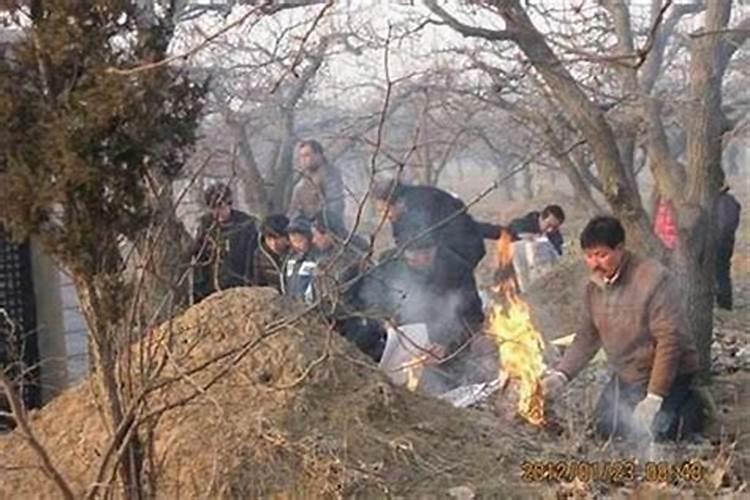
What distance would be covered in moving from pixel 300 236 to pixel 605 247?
2.54 meters

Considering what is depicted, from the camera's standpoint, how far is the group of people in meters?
5.84

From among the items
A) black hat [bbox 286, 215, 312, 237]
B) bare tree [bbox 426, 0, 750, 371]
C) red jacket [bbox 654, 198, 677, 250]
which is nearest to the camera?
bare tree [bbox 426, 0, 750, 371]

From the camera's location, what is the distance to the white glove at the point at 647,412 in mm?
6207

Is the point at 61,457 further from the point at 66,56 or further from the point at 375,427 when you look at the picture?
the point at 66,56

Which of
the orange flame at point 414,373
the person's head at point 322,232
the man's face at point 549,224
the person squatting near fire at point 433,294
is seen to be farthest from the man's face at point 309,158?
the man's face at point 549,224

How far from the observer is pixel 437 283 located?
7984 millimetres

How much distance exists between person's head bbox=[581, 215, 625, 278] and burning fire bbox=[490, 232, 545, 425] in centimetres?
74

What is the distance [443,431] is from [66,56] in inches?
105

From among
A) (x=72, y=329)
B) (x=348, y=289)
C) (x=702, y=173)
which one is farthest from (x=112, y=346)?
(x=702, y=173)

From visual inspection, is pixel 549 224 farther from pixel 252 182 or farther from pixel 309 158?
pixel 309 158

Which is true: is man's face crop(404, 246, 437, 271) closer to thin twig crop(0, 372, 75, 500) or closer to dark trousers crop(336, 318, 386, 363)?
dark trousers crop(336, 318, 386, 363)

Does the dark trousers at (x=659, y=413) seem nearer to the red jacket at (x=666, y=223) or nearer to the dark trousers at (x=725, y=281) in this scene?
the red jacket at (x=666, y=223)

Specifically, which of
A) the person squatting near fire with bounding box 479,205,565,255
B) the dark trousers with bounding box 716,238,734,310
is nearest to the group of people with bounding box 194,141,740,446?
the dark trousers with bounding box 716,238,734,310

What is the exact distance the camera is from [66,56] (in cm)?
393
